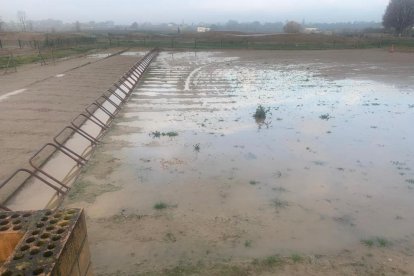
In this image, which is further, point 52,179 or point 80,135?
point 80,135

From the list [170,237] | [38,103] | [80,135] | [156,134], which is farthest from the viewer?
[38,103]

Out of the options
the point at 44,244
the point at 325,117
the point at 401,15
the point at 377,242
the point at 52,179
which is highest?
the point at 44,244

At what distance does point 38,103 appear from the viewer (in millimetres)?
14680

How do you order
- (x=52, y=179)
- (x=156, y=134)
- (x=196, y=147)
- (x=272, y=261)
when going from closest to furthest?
(x=272, y=261) < (x=52, y=179) < (x=196, y=147) < (x=156, y=134)

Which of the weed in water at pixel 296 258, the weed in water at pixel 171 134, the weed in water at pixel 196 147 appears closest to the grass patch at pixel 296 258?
the weed in water at pixel 296 258

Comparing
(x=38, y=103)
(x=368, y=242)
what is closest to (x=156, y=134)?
(x=38, y=103)

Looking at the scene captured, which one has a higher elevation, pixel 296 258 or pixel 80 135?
pixel 296 258

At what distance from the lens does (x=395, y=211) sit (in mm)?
7012

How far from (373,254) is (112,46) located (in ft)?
163

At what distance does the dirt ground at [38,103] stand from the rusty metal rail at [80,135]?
1.17 ft

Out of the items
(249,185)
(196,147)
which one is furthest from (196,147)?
(249,185)

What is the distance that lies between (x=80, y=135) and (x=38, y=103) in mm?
4459

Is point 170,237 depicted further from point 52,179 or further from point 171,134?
point 171,134

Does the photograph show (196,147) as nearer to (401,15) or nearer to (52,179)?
(52,179)
